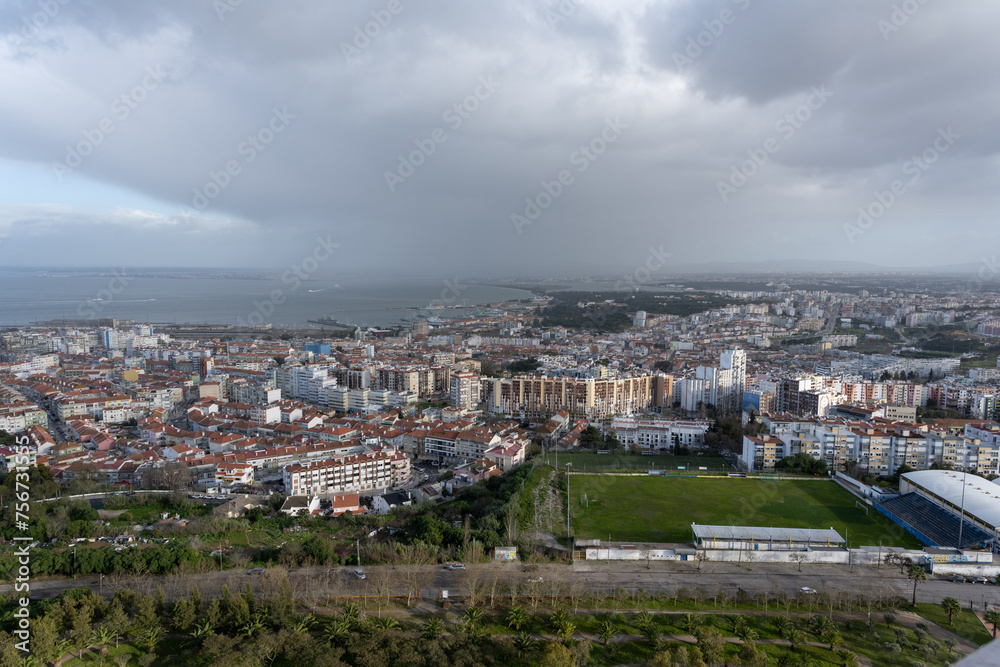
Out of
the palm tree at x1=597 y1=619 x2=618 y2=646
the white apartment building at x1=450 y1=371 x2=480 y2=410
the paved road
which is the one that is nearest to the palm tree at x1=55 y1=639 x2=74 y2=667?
the paved road

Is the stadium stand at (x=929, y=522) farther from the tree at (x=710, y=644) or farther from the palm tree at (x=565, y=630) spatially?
the palm tree at (x=565, y=630)

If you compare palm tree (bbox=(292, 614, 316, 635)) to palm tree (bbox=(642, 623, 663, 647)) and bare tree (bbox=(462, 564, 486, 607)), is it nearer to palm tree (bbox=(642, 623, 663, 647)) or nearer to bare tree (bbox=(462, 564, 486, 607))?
bare tree (bbox=(462, 564, 486, 607))

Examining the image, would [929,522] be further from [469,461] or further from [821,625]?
[469,461]

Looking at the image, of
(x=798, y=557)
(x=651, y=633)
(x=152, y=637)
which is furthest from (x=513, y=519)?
(x=152, y=637)

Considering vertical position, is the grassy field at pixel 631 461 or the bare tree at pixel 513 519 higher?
the bare tree at pixel 513 519

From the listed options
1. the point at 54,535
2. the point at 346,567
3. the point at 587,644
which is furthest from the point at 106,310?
the point at 587,644

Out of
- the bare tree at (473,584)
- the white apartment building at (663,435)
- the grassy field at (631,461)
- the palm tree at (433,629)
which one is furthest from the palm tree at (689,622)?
the white apartment building at (663,435)

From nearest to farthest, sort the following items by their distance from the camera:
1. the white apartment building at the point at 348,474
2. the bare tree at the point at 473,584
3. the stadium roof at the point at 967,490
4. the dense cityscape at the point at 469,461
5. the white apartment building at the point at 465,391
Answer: the bare tree at the point at 473,584 → the dense cityscape at the point at 469,461 → the stadium roof at the point at 967,490 → the white apartment building at the point at 348,474 → the white apartment building at the point at 465,391

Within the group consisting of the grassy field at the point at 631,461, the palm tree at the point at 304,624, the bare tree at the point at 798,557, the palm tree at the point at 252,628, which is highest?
the palm tree at the point at 252,628
